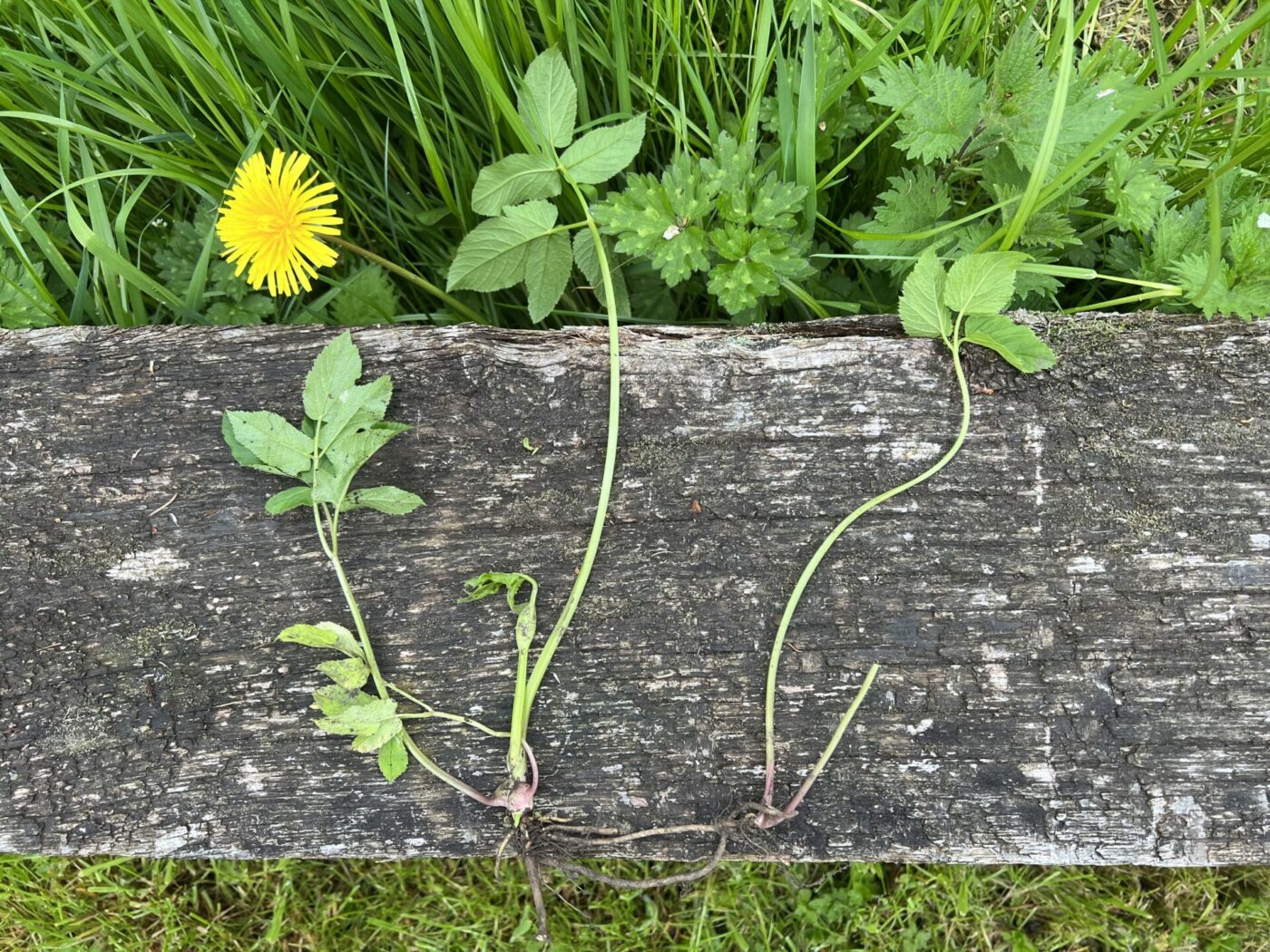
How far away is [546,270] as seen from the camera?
1.44 metres

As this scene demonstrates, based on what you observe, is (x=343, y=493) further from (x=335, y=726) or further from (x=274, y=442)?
(x=335, y=726)

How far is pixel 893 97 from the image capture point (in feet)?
4.66

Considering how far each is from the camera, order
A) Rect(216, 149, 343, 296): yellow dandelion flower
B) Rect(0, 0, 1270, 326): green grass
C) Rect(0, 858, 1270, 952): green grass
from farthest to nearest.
A: Rect(0, 858, 1270, 952): green grass < Rect(0, 0, 1270, 326): green grass < Rect(216, 149, 343, 296): yellow dandelion flower

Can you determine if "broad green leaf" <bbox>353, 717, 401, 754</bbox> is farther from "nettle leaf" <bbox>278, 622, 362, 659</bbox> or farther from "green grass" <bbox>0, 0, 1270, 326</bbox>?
"green grass" <bbox>0, 0, 1270, 326</bbox>

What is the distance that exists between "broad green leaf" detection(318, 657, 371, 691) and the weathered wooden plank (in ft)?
0.24

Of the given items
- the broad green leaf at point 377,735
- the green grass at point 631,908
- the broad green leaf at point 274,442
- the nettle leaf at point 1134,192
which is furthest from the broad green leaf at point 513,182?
the green grass at point 631,908

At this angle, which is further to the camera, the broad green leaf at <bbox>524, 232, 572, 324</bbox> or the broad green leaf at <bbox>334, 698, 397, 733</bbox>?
the broad green leaf at <bbox>524, 232, 572, 324</bbox>

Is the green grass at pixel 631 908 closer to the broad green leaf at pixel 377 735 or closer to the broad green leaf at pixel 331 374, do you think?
the broad green leaf at pixel 377 735

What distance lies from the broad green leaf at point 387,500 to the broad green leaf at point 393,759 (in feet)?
1.18

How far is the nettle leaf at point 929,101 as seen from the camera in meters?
1.41

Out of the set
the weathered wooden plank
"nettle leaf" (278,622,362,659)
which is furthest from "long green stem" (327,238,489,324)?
"nettle leaf" (278,622,362,659)

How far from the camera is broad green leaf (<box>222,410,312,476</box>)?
1283mm

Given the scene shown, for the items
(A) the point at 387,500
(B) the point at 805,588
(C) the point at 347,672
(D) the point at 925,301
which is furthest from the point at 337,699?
(D) the point at 925,301

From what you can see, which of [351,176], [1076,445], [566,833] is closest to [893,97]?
[1076,445]
